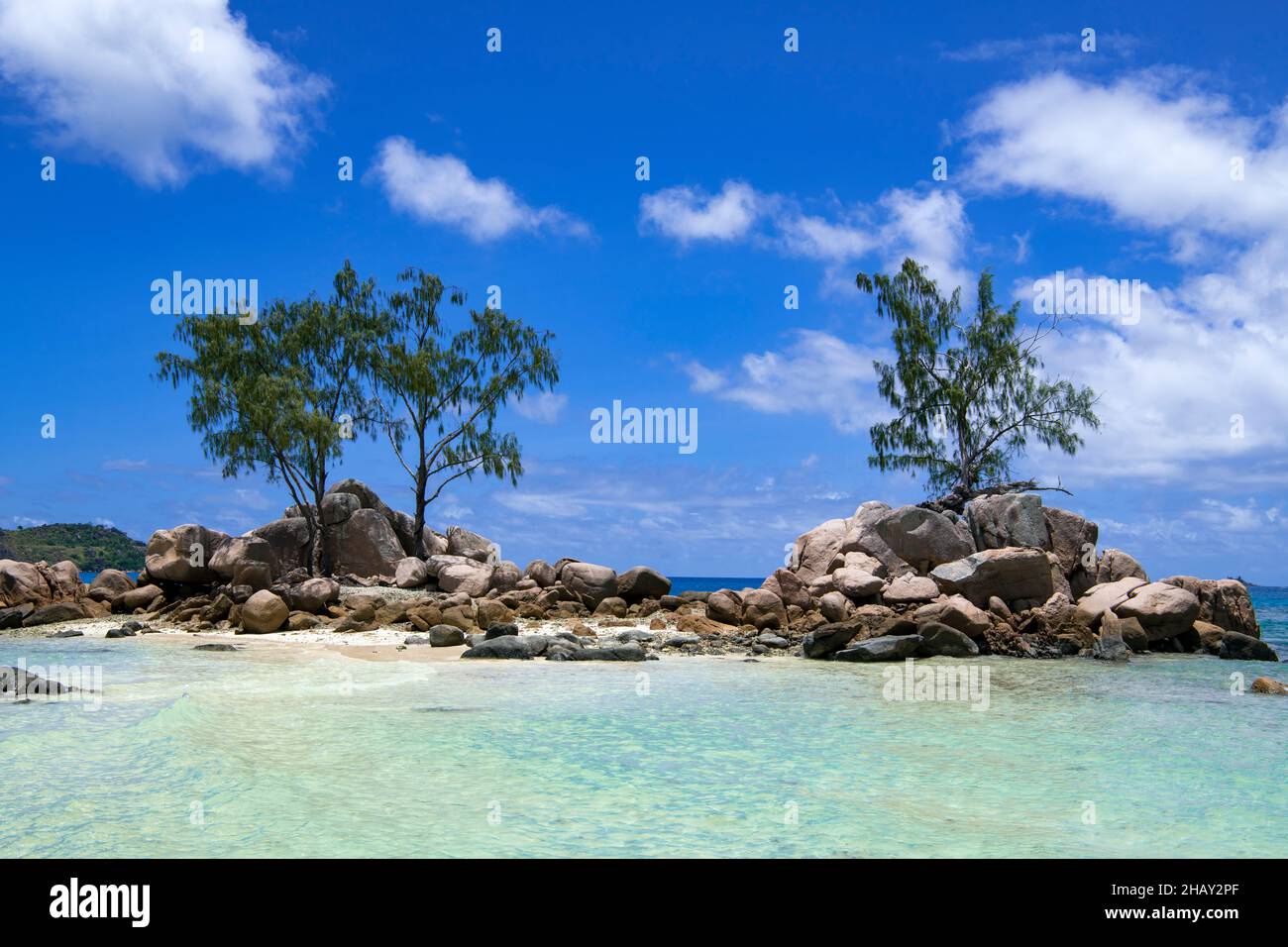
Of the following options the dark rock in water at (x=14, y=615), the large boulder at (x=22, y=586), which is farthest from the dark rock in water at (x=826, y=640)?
the large boulder at (x=22, y=586)

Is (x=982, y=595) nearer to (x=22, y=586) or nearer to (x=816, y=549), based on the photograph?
(x=816, y=549)


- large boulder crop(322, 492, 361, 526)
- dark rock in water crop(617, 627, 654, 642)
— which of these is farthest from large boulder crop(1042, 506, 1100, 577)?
large boulder crop(322, 492, 361, 526)

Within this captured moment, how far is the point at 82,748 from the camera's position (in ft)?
35.6

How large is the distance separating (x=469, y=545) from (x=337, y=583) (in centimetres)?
973

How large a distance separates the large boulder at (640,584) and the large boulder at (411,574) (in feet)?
26.8

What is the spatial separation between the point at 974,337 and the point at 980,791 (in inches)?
1220

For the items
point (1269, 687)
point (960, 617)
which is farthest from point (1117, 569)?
point (1269, 687)

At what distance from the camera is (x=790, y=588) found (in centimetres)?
2755

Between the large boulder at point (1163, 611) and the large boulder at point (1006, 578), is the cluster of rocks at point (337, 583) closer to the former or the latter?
the large boulder at point (1006, 578)

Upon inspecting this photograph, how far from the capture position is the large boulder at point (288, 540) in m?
35.8

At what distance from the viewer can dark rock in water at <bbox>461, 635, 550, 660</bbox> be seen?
817 inches

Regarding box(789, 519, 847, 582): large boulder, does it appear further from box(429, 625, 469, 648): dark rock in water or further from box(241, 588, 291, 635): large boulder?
box(241, 588, 291, 635): large boulder

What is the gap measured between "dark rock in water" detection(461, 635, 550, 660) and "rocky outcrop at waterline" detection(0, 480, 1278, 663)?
48 mm
